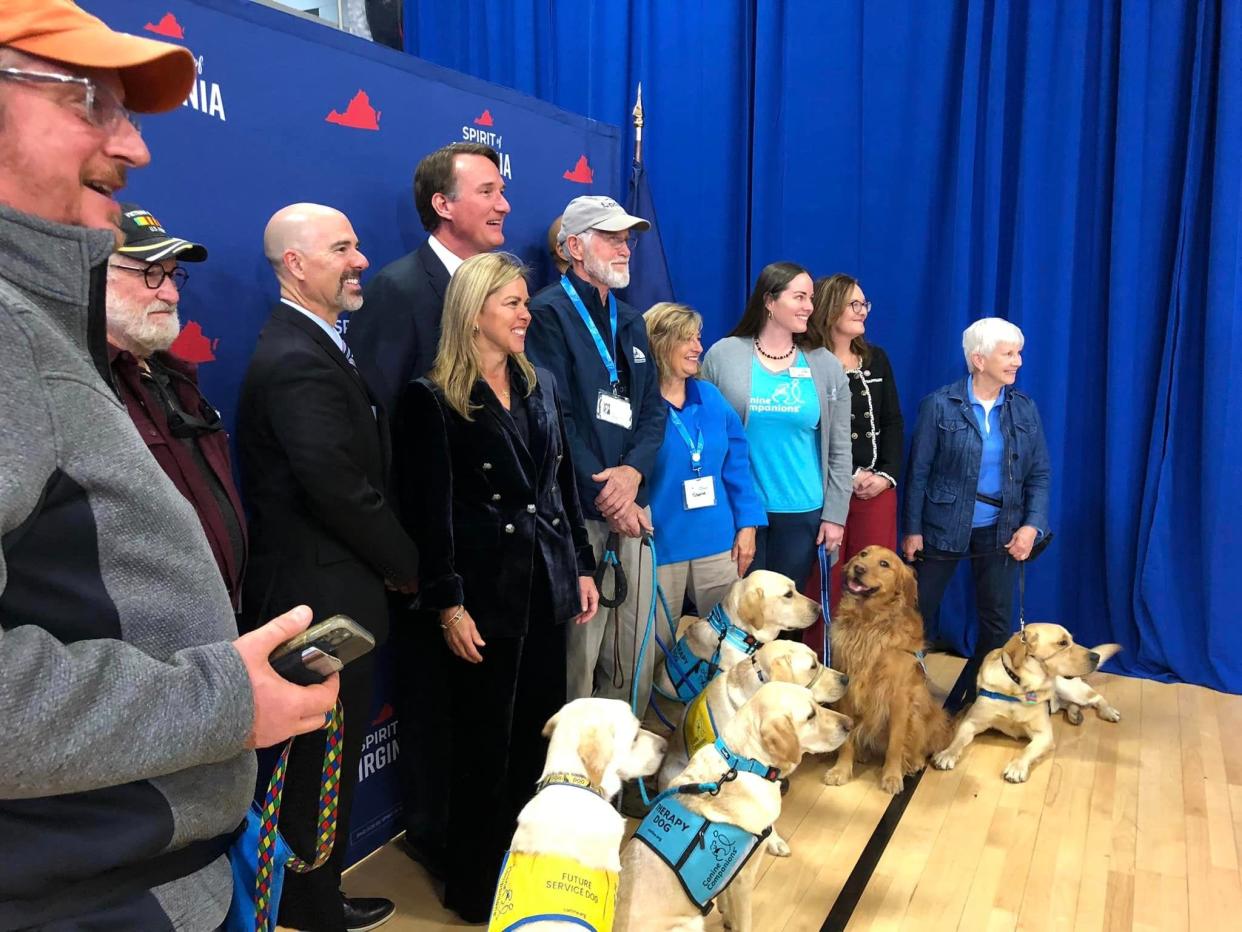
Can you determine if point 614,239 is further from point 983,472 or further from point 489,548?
point 983,472

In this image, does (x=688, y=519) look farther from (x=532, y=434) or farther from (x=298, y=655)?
(x=298, y=655)

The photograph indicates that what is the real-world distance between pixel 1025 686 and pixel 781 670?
1.28 meters

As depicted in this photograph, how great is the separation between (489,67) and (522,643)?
162 inches

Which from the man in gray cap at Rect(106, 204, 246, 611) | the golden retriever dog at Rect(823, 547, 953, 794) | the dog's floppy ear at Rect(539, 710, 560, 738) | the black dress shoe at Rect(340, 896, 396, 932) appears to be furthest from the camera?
the golden retriever dog at Rect(823, 547, 953, 794)

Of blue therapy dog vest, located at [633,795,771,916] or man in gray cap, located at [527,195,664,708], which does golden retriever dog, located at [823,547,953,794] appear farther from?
blue therapy dog vest, located at [633,795,771,916]

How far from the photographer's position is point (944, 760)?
10.7 ft

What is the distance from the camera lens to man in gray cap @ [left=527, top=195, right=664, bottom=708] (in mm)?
2742

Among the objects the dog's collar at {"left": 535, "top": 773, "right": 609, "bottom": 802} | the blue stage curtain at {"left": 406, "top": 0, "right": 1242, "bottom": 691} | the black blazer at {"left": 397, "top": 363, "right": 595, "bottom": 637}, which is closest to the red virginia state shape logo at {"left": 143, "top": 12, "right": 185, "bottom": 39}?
the black blazer at {"left": 397, "top": 363, "right": 595, "bottom": 637}

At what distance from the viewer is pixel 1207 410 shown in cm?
385

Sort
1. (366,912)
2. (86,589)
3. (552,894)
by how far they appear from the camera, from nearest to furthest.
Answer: (86,589)
(552,894)
(366,912)

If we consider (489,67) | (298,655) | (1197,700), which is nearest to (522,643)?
(298,655)

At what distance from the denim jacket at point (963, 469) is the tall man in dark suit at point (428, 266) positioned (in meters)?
2.09

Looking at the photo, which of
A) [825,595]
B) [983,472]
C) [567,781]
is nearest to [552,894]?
[567,781]

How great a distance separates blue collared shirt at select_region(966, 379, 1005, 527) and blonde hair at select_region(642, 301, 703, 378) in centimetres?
139
